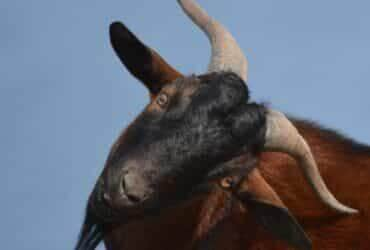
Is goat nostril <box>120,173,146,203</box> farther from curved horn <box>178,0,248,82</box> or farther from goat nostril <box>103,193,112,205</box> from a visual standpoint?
curved horn <box>178,0,248,82</box>

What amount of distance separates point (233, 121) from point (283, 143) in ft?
2.01

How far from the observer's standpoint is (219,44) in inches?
397

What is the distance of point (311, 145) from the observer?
11.1 m

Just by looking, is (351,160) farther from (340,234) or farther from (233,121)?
(233,121)

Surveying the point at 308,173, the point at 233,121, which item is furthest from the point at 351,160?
the point at 233,121

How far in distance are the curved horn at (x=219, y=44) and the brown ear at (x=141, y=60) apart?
411 millimetres

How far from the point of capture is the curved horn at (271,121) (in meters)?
9.43

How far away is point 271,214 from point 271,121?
2.78 feet

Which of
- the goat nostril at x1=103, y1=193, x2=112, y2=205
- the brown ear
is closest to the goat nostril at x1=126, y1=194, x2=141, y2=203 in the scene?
the goat nostril at x1=103, y1=193, x2=112, y2=205

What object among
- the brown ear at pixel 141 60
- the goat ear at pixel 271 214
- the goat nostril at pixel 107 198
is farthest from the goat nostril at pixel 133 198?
the brown ear at pixel 141 60

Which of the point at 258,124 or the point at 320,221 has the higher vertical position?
the point at 258,124

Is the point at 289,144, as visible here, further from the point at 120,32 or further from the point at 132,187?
the point at 120,32

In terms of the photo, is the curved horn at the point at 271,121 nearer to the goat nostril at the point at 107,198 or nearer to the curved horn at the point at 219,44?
the curved horn at the point at 219,44

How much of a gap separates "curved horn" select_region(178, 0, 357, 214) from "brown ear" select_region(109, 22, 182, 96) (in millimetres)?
464
